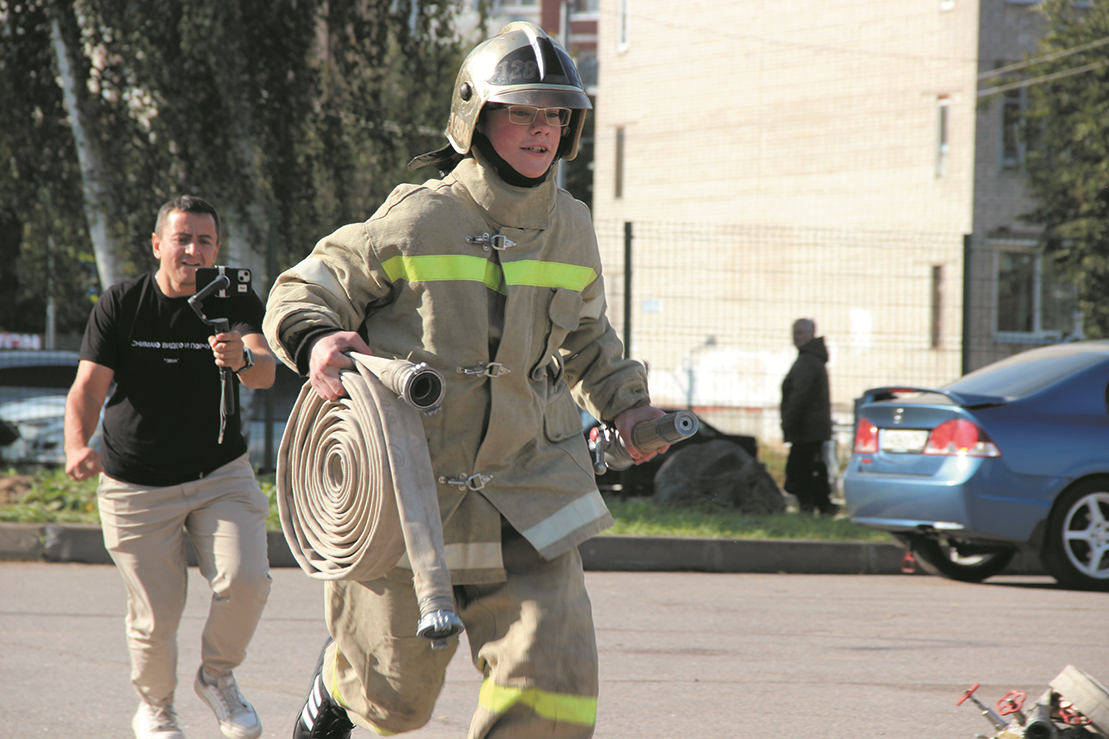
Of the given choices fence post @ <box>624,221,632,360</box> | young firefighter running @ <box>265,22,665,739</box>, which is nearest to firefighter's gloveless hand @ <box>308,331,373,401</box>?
young firefighter running @ <box>265,22,665,739</box>

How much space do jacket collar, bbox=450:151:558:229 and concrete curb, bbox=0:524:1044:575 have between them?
5809 mm

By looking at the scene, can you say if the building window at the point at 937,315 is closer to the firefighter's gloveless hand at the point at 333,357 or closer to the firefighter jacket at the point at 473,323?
the firefighter jacket at the point at 473,323

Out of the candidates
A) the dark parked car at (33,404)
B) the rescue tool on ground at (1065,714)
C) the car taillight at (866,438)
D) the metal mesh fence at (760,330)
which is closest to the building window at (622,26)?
the metal mesh fence at (760,330)

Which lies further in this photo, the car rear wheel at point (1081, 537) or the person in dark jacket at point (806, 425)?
the person in dark jacket at point (806, 425)

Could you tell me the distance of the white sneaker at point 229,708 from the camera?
4102 mm

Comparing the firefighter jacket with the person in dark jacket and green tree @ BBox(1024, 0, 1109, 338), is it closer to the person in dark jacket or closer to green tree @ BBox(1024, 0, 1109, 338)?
the person in dark jacket

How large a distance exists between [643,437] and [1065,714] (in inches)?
62.5

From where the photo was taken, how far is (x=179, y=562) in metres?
4.38

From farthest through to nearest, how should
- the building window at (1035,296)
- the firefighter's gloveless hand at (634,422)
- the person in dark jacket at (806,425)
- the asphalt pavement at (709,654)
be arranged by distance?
1. the building window at (1035,296)
2. the person in dark jacket at (806,425)
3. the asphalt pavement at (709,654)
4. the firefighter's gloveless hand at (634,422)

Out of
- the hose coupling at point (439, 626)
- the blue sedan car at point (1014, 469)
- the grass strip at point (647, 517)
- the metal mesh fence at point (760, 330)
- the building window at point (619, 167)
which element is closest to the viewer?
the hose coupling at point (439, 626)

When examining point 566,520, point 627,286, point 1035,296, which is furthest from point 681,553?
point 1035,296

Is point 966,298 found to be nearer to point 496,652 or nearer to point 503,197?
point 503,197

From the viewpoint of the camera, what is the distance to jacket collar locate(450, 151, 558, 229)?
2.93 metres

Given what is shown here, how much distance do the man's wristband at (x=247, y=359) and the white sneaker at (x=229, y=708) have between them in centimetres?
104
